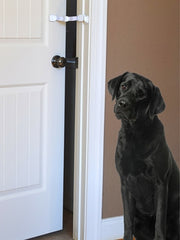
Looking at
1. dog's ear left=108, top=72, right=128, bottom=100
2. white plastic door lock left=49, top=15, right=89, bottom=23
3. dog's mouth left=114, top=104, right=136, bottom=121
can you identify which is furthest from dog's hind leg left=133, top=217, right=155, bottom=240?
white plastic door lock left=49, top=15, right=89, bottom=23

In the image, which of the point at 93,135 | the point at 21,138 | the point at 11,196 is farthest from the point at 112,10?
the point at 11,196

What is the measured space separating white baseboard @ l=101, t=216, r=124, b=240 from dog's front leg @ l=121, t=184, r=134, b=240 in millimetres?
500

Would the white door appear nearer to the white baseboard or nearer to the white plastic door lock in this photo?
the white plastic door lock

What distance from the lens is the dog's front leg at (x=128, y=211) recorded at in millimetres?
2213

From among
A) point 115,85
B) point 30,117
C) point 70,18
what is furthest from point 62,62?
point 115,85

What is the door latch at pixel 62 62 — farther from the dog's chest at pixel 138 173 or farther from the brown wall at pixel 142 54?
the dog's chest at pixel 138 173

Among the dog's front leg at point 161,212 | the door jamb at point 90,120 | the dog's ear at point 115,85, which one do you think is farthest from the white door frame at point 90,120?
the dog's front leg at point 161,212

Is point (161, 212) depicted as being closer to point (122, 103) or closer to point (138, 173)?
point (138, 173)

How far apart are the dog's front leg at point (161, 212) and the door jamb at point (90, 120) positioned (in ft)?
1.99

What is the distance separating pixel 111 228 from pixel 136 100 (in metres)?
1.01

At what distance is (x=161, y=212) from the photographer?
2.12m

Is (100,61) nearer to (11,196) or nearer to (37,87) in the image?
(37,87)

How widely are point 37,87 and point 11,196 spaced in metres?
0.60

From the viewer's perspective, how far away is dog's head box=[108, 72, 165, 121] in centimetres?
207
